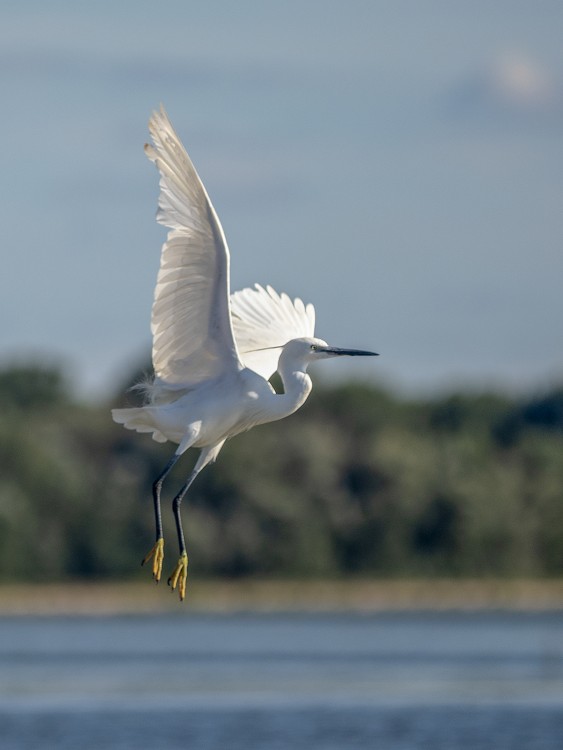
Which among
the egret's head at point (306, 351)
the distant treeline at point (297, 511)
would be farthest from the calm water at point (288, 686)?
the egret's head at point (306, 351)

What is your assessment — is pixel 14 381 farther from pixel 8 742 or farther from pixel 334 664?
pixel 8 742

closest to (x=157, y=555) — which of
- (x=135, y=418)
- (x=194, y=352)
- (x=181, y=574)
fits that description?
(x=181, y=574)

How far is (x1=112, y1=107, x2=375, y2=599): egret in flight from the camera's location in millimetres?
17766

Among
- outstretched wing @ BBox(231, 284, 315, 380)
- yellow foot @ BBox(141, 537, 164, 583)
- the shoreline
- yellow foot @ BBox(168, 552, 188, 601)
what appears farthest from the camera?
the shoreline

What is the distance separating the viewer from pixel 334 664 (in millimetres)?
68500

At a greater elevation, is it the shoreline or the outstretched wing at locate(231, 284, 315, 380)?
the outstretched wing at locate(231, 284, 315, 380)

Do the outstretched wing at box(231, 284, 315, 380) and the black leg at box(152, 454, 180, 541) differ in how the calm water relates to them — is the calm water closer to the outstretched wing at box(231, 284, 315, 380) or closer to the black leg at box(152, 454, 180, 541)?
the outstretched wing at box(231, 284, 315, 380)

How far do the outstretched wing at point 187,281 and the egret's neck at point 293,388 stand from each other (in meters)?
0.46

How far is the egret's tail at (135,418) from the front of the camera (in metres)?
18.3

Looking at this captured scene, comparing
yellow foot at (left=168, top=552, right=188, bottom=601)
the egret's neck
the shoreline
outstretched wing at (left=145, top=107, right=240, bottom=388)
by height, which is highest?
outstretched wing at (left=145, top=107, right=240, bottom=388)

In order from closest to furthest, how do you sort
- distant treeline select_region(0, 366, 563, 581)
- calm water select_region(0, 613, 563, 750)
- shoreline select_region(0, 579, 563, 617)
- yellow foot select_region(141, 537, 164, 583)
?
1. yellow foot select_region(141, 537, 164, 583)
2. calm water select_region(0, 613, 563, 750)
3. distant treeline select_region(0, 366, 563, 581)
4. shoreline select_region(0, 579, 563, 617)

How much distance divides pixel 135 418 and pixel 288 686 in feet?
141

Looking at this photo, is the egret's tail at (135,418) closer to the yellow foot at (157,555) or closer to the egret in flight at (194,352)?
the egret in flight at (194,352)

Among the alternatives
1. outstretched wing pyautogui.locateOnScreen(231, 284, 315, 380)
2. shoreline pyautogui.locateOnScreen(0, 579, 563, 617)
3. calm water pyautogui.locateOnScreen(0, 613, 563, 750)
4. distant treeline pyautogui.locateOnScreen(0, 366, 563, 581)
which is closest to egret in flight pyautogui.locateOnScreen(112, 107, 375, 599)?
outstretched wing pyautogui.locateOnScreen(231, 284, 315, 380)
